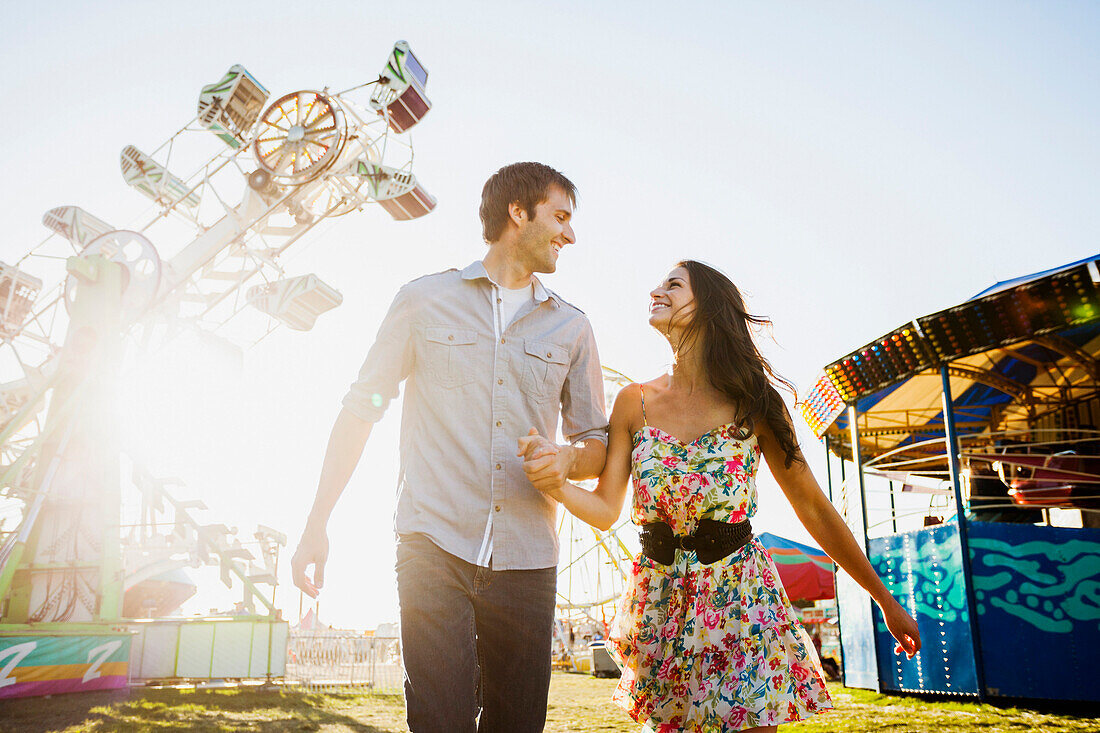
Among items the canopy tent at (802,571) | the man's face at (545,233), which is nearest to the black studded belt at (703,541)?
the man's face at (545,233)

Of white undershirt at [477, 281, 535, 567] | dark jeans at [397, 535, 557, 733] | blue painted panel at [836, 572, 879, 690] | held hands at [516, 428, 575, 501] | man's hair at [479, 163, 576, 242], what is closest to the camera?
dark jeans at [397, 535, 557, 733]

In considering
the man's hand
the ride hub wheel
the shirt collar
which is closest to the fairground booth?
the shirt collar

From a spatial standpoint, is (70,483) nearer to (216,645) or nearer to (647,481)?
(216,645)

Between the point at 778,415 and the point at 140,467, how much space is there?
19.3 metres

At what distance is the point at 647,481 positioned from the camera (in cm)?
243

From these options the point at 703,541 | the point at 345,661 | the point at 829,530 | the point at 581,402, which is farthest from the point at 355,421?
the point at 345,661

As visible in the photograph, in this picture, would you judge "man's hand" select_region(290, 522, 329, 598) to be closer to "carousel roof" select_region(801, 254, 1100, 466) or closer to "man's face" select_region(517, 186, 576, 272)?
"man's face" select_region(517, 186, 576, 272)

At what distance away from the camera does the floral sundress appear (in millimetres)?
2100

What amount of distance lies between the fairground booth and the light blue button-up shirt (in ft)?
19.8

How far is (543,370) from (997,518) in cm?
935

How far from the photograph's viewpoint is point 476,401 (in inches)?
86.8

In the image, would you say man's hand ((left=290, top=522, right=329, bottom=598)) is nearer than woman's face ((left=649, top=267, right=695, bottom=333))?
Yes

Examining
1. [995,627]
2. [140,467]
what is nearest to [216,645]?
[140,467]

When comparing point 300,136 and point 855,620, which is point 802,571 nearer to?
point 855,620
